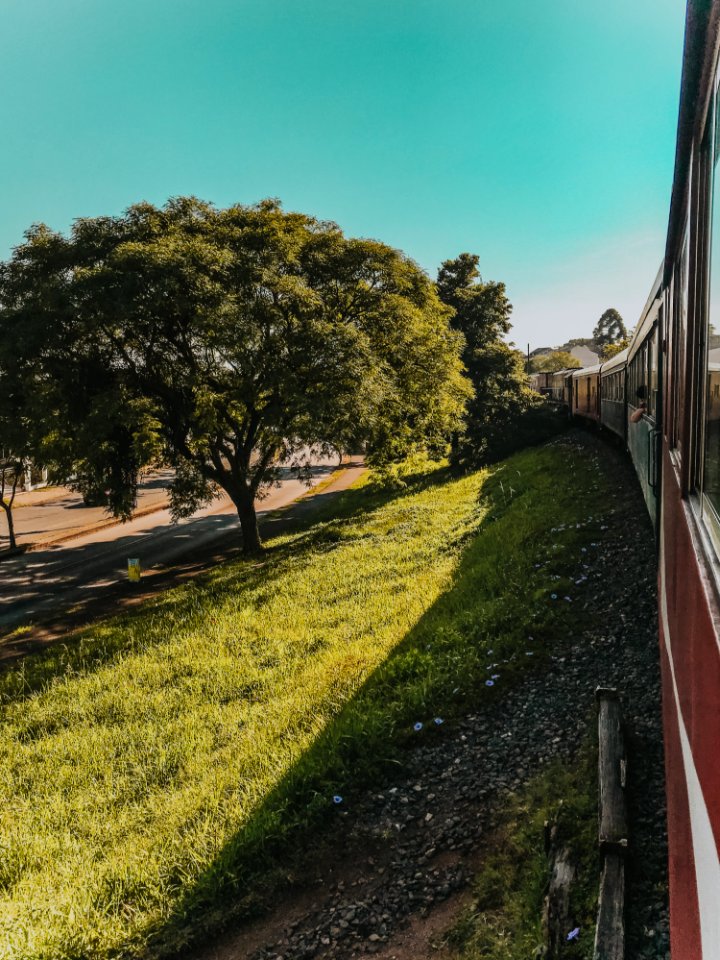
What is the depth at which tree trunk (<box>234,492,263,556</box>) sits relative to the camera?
16641 millimetres

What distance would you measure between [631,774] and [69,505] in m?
30.0

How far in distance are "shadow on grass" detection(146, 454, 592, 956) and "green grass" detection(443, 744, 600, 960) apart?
1209 mm

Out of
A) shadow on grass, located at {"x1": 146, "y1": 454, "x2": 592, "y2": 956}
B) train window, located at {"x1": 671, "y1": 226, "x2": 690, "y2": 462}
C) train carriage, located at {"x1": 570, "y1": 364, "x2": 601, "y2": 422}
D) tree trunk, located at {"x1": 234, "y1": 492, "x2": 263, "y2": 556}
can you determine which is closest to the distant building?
train carriage, located at {"x1": 570, "y1": 364, "x2": 601, "y2": 422}

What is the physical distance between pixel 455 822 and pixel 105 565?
15.9m

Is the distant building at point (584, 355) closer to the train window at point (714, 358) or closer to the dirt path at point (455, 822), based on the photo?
the dirt path at point (455, 822)

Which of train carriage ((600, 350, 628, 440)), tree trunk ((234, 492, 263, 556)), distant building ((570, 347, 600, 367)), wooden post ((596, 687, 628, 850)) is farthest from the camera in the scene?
distant building ((570, 347, 600, 367))

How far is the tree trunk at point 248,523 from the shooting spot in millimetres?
16641

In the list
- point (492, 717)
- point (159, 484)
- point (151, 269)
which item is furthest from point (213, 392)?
point (159, 484)

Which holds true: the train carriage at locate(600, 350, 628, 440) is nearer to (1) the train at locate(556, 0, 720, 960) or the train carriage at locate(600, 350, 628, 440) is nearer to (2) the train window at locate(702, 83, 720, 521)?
→ (1) the train at locate(556, 0, 720, 960)

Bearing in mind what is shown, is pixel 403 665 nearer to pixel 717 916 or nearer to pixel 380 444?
pixel 717 916

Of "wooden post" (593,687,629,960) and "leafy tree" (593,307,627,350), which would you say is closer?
"wooden post" (593,687,629,960)

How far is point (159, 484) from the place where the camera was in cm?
3450

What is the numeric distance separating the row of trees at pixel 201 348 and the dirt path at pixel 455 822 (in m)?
8.58

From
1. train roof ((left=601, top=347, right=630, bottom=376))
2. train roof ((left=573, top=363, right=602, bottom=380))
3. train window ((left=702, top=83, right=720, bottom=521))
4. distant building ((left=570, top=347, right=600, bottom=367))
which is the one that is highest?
distant building ((left=570, top=347, right=600, bottom=367))
